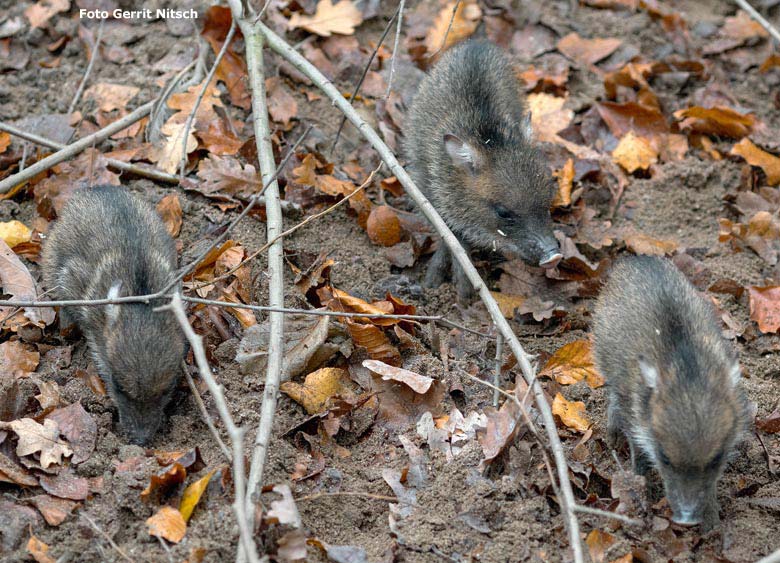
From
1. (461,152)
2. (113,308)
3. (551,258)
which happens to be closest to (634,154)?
(461,152)

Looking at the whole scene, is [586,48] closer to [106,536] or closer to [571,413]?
[571,413]

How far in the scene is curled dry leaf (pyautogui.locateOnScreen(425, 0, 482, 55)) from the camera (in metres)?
9.08

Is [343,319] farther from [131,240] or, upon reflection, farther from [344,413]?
[131,240]

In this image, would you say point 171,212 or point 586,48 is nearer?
point 171,212

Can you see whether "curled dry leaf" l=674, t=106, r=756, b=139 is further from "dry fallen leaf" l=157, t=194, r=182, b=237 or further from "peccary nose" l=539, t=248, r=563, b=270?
"dry fallen leaf" l=157, t=194, r=182, b=237

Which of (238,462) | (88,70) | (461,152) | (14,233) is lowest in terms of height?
(14,233)

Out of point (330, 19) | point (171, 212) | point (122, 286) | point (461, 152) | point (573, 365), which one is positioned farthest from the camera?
point (330, 19)

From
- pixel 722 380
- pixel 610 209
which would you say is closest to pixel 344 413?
pixel 722 380

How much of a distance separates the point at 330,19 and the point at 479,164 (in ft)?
8.93

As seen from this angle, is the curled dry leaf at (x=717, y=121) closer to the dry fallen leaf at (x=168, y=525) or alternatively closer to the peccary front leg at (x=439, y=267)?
the peccary front leg at (x=439, y=267)

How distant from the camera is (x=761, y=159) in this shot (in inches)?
309

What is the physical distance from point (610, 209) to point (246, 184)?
2.97 meters

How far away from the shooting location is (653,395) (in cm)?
480

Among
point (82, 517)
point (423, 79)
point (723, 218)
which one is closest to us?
point (82, 517)
